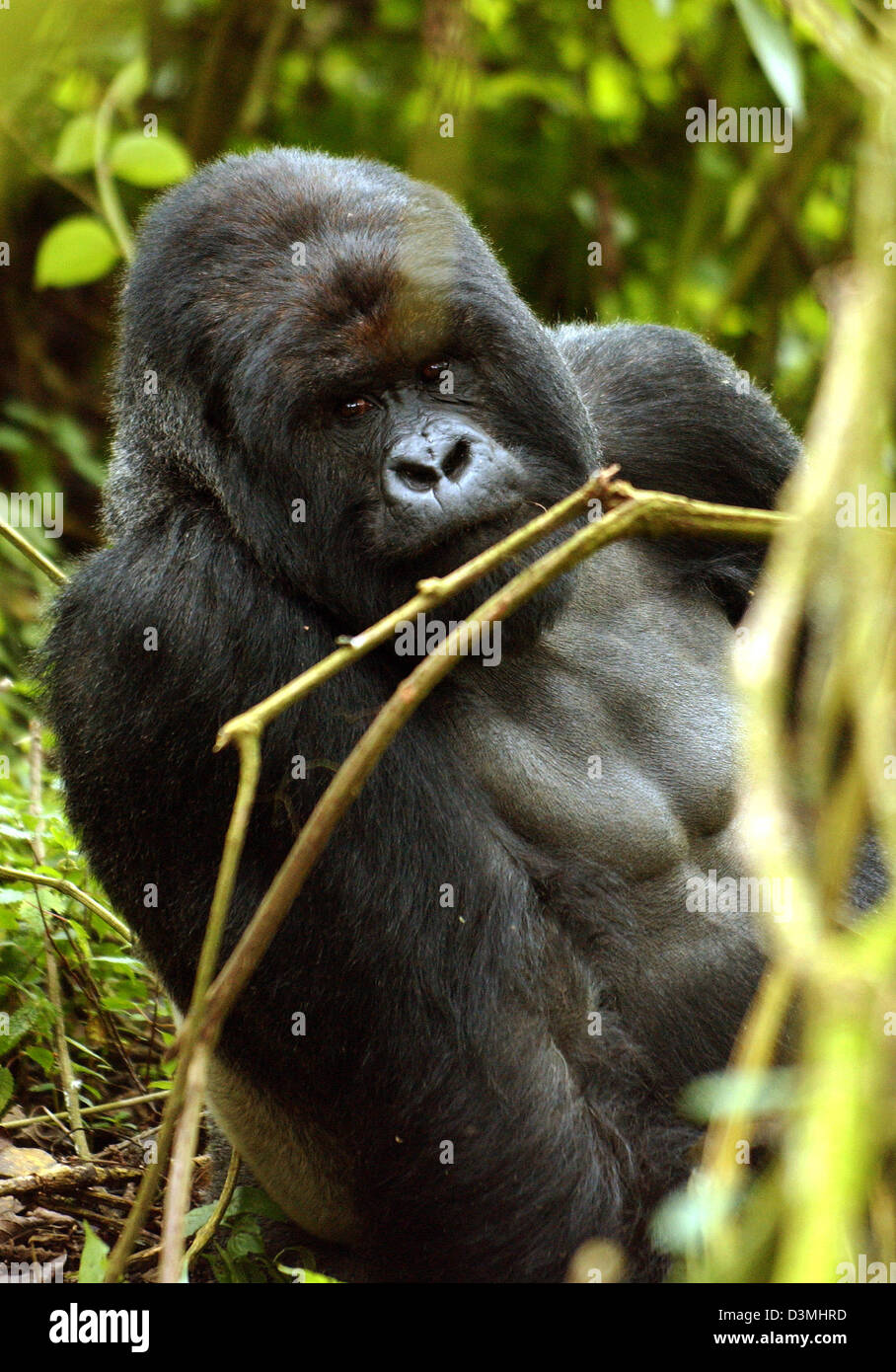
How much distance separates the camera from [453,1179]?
3012mm

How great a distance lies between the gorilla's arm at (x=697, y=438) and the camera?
398cm

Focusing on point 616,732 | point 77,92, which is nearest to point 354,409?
point 616,732

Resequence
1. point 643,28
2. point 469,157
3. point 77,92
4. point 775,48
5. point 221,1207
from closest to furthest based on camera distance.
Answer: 1. point 221,1207
2. point 775,48
3. point 643,28
4. point 469,157
5. point 77,92

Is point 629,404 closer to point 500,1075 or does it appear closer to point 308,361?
point 308,361

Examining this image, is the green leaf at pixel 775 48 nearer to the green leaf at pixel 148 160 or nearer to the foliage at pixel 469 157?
the foliage at pixel 469 157

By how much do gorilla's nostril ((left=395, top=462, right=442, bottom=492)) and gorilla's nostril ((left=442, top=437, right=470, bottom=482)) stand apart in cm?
Answer: 2

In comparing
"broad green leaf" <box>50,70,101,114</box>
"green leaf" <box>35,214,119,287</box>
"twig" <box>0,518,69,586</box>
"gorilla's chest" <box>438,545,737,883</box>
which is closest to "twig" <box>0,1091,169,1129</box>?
"gorilla's chest" <box>438,545,737,883</box>

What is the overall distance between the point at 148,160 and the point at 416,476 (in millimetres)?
2761

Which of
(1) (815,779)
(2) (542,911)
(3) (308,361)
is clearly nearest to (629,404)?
(3) (308,361)

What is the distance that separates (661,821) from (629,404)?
118cm

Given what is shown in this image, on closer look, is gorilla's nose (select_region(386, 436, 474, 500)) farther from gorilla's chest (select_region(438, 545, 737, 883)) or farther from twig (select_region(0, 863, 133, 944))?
twig (select_region(0, 863, 133, 944))

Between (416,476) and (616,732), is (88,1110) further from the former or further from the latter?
(416,476)

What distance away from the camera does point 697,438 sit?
403 centimetres

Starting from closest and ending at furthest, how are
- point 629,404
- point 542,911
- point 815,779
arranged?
point 815,779 → point 542,911 → point 629,404
